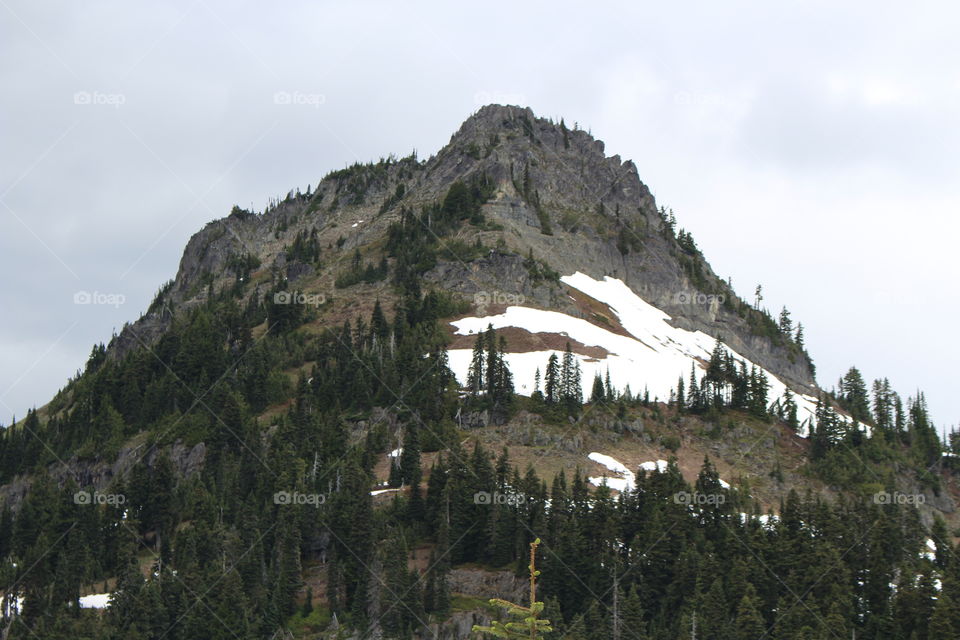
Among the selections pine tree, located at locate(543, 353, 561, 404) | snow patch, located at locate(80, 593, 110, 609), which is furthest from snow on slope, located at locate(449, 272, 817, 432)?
snow patch, located at locate(80, 593, 110, 609)

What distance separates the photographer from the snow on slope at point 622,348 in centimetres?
13638

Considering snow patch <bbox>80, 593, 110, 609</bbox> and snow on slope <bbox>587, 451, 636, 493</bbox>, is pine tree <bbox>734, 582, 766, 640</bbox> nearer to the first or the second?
snow on slope <bbox>587, 451, 636, 493</bbox>

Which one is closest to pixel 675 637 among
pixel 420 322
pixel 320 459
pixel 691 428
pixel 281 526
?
pixel 281 526

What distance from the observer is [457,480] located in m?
95.1

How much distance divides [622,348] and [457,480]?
6402 centimetres

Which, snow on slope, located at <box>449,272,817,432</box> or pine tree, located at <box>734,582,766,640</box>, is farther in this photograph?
snow on slope, located at <box>449,272,817,432</box>

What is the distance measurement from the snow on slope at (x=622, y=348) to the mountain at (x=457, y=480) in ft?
2.42

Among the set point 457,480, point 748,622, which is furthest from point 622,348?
point 748,622

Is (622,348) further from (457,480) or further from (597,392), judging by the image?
(457,480)

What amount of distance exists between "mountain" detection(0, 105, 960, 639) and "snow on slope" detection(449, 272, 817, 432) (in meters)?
0.74

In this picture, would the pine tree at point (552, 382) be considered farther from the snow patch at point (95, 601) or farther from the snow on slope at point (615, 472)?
the snow patch at point (95, 601)

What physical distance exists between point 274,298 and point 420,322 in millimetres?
33780

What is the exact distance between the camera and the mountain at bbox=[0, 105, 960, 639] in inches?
3182

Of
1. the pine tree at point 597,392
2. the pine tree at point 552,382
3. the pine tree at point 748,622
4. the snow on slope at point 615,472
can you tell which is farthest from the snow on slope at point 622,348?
the pine tree at point 748,622
